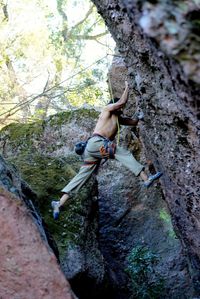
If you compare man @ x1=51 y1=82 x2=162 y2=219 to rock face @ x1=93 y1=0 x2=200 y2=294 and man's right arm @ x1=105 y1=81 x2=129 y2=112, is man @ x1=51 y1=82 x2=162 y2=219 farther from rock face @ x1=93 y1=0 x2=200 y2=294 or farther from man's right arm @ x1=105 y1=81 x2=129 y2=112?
rock face @ x1=93 y1=0 x2=200 y2=294

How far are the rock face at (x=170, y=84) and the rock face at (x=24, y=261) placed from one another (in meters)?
1.87

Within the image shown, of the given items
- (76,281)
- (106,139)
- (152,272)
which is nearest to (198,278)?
(152,272)

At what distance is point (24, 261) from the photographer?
4.31 m

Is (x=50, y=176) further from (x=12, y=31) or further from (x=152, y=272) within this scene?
(x=12, y=31)

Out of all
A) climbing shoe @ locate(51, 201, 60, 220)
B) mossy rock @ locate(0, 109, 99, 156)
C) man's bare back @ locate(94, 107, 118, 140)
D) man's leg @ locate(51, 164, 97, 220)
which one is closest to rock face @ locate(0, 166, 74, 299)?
climbing shoe @ locate(51, 201, 60, 220)

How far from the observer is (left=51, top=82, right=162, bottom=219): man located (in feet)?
21.1

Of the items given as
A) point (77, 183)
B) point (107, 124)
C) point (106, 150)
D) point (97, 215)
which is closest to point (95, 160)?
point (106, 150)

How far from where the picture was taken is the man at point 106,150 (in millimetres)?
6441

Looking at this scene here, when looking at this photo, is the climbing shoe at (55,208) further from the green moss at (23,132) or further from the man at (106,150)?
the green moss at (23,132)

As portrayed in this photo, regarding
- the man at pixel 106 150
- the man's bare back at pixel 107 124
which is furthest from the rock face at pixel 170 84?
the man's bare back at pixel 107 124

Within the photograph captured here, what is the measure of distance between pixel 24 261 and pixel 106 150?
254cm

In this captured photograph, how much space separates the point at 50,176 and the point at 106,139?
5.68ft

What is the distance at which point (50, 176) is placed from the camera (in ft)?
25.5

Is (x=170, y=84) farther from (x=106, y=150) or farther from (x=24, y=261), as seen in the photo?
(x=106, y=150)
